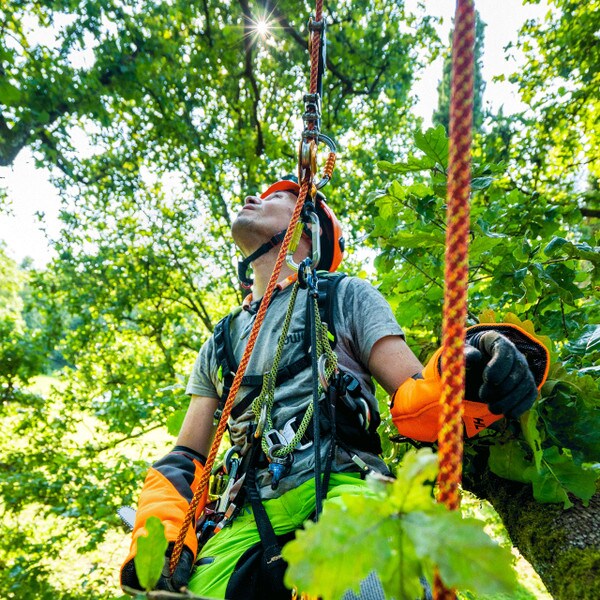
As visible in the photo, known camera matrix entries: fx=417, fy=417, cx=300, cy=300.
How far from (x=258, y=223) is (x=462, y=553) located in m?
2.34

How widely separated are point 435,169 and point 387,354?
2.76 ft

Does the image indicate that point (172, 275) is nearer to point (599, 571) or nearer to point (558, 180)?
point (558, 180)

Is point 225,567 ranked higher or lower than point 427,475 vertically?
lower

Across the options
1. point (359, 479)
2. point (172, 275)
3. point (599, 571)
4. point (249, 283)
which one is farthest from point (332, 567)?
point (172, 275)

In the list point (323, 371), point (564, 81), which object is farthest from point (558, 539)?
point (564, 81)

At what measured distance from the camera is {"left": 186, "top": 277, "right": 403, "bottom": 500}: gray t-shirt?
1.66 meters

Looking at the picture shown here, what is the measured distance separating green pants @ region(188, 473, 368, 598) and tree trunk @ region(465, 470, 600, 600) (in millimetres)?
534

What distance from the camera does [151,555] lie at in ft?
1.59

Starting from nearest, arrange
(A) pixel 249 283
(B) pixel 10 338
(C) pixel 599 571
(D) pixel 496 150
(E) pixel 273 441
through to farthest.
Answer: (C) pixel 599 571 < (E) pixel 273 441 < (A) pixel 249 283 < (D) pixel 496 150 < (B) pixel 10 338

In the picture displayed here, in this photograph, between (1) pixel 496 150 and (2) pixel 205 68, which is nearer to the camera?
(1) pixel 496 150

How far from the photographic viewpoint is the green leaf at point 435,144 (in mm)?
1747

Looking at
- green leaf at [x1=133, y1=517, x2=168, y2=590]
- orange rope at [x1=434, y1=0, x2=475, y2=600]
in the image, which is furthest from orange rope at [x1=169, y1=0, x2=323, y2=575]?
orange rope at [x1=434, y1=0, x2=475, y2=600]

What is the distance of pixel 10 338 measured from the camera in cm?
629

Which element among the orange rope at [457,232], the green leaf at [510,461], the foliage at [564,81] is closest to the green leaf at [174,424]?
the green leaf at [510,461]
